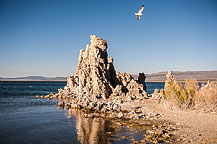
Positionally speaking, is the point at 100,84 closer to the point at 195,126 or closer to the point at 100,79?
the point at 100,79

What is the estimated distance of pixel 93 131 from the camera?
19328mm

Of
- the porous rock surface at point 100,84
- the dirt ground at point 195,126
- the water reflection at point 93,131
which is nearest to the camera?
the dirt ground at point 195,126

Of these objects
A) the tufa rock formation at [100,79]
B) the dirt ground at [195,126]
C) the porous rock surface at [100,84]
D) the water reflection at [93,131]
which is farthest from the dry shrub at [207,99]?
the tufa rock formation at [100,79]

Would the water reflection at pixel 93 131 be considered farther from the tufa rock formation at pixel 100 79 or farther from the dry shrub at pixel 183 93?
the tufa rock formation at pixel 100 79

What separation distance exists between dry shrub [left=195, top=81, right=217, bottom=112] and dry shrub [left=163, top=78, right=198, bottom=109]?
851mm

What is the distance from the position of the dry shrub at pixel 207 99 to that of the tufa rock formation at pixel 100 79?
69.1 feet

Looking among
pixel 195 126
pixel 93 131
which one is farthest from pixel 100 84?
pixel 195 126

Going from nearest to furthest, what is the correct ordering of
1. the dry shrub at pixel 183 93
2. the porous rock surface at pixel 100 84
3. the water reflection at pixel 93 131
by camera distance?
the water reflection at pixel 93 131
the dry shrub at pixel 183 93
the porous rock surface at pixel 100 84

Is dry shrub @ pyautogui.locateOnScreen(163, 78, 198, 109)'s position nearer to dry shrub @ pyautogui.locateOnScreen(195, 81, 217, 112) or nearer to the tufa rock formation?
dry shrub @ pyautogui.locateOnScreen(195, 81, 217, 112)

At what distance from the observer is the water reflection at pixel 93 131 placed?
54.0 ft

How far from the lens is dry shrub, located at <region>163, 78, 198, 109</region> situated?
83.9 feet

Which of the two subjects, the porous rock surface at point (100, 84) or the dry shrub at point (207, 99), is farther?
the porous rock surface at point (100, 84)

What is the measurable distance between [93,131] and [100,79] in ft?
90.5

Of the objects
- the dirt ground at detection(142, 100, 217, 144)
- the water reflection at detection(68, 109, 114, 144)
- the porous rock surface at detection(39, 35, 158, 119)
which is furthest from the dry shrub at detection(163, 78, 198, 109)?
the porous rock surface at detection(39, 35, 158, 119)
